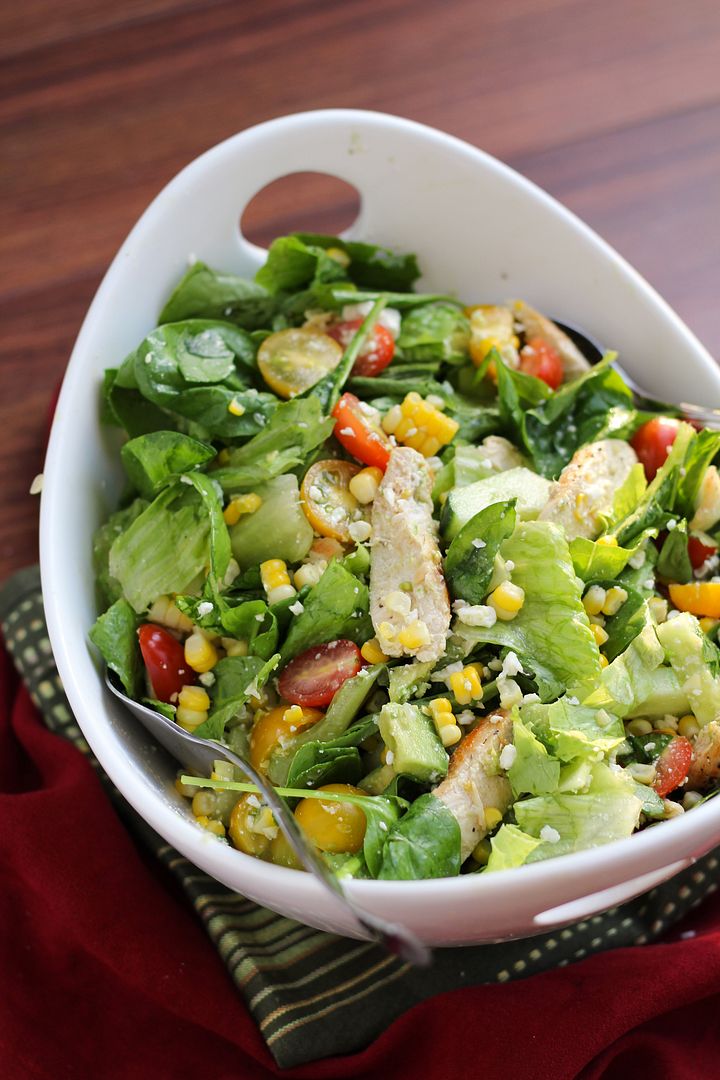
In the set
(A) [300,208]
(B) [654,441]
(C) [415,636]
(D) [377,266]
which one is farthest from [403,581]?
(A) [300,208]

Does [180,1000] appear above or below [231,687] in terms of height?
below

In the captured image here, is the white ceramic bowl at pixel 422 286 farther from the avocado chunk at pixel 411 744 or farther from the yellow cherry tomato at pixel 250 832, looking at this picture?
the avocado chunk at pixel 411 744

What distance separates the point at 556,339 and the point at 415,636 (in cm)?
104

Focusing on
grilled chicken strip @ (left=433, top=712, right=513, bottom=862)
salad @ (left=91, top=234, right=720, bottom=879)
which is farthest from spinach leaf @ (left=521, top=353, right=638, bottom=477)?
grilled chicken strip @ (left=433, top=712, right=513, bottom=862)

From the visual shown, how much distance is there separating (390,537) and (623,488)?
568mm

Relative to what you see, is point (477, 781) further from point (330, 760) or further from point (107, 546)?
point (107, 546)

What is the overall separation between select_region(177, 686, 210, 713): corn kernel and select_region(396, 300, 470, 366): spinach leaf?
3.19ft

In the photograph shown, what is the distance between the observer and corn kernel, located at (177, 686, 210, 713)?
2209 mm

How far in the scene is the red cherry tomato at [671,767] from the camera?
2098 mm

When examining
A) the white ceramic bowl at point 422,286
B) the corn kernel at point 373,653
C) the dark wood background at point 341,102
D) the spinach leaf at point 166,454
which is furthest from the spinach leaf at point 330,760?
the dark wood background at point 341,102

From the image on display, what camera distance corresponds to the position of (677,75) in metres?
3.67

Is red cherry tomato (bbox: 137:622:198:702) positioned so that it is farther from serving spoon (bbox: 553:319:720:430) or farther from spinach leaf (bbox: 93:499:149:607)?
serving spoon (bbox: 553:319:720:430)

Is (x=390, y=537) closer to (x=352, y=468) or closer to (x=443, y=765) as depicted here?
(x=352, y=468)

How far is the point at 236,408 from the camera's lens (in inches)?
95.1
